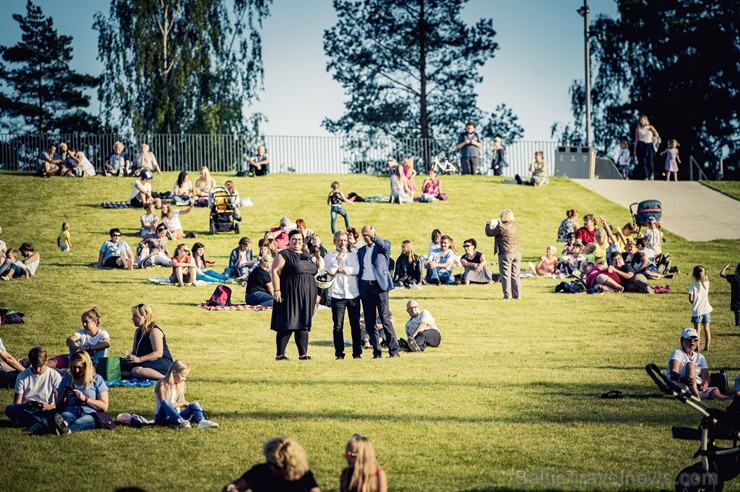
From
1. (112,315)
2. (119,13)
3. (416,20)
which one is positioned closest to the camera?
(112,315)

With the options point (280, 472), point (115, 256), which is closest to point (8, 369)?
point (280, 472)

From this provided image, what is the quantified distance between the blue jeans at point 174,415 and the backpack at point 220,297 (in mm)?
9029

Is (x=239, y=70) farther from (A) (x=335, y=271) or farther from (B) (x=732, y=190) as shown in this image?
(A) (x=335, y=271)

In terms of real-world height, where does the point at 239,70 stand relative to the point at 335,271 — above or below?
above

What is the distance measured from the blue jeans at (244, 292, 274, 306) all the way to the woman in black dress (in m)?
4.99

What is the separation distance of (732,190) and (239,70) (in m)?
23.3


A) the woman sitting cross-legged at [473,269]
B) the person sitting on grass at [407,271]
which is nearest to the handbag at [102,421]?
the person sitting on grass at [407,271]

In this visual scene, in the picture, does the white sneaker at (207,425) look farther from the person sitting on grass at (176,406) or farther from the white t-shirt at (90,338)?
the white t-shirt at (90,338)

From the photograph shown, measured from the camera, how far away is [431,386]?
42.0ft

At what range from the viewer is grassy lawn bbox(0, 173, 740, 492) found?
30.1 feet

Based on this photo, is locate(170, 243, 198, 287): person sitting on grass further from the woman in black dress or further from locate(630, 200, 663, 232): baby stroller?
locate(630, 200, 663, 232): baby stroller

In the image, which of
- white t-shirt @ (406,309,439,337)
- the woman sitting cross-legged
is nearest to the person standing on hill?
the woman sitting cross-legged

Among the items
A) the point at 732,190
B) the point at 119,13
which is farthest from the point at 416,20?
the point at 732,190

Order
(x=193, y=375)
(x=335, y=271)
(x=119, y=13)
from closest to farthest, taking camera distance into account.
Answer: (x=193, y=375) → (x=335, y=271) → (x=119, y=13)
